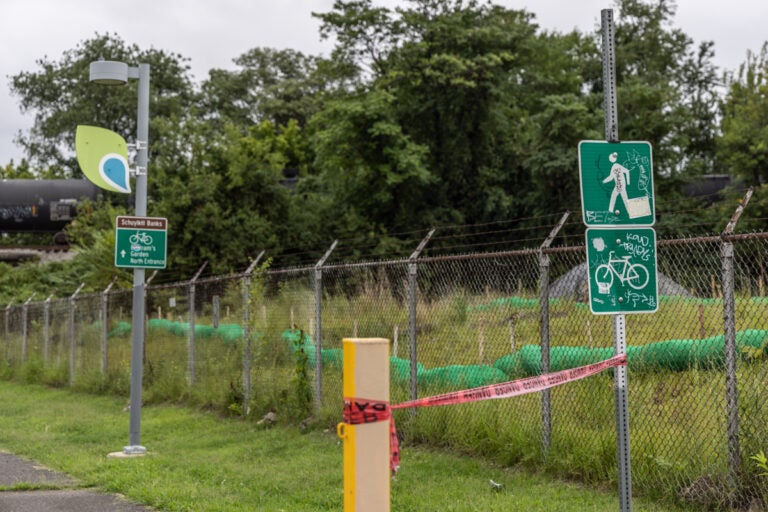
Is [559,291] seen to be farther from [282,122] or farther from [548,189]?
[282,122]

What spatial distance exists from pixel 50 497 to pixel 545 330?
4682mm

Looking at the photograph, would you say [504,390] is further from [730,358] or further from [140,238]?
[140,238]

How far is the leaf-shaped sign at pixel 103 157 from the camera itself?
1179 cm

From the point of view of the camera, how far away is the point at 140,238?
39.1 feet

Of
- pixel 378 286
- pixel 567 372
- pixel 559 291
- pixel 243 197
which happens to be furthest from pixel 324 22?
pixel 567 372

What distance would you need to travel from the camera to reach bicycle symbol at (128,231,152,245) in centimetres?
1186

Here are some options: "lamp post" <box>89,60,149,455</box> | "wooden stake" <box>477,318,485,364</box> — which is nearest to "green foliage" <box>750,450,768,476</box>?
"wooden stake" <box>477,318,485,364</box>

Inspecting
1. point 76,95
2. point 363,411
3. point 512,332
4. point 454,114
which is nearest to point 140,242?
point 512,332

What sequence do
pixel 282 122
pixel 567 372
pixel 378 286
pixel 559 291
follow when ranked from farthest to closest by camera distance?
pixel 282 122
pixel 378 286
pixel 559 291
pixel 567 372

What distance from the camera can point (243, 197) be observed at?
38.1 metres

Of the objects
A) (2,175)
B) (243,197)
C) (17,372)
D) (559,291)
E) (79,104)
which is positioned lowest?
(17,372)

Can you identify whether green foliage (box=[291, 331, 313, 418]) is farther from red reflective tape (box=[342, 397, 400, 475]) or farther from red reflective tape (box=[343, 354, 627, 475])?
red reflective tape (box=[342, 397, 400, 475])

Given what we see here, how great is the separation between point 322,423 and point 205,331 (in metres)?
4.78

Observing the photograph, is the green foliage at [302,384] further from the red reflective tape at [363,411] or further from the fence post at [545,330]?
the red reflective tape at [363,411]
